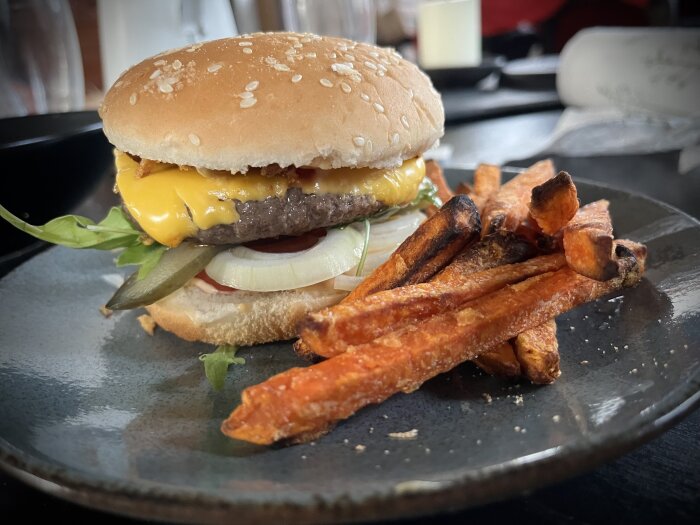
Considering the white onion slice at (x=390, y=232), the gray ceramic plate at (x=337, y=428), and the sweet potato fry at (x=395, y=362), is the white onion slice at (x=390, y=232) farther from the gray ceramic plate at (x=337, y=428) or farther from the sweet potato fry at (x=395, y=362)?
the sweet potato fry at (x=395, y=362)

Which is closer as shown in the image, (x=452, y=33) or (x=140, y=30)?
(x=140, y=30)

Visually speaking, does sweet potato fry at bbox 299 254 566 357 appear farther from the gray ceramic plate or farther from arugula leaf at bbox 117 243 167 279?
arugula leaf at bbox 117 243 167 279

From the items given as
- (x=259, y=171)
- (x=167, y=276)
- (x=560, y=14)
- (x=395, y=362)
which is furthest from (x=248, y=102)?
(x=560, y=14)

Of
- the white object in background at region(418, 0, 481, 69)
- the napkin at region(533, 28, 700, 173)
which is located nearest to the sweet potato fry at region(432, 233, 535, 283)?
the napkin at region(533, 28, 700, 173)

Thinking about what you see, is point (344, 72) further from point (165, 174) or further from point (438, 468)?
point (438, 468)

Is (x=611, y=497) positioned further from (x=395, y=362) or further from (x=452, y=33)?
(x=452, y=33)

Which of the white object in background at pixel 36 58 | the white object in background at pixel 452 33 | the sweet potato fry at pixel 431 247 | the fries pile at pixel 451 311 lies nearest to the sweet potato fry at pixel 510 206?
the fries pile at pixel 451 311

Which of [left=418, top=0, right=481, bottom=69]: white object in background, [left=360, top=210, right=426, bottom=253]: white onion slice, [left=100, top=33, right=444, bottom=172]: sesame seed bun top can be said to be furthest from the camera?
[left=418, top=0, right=481, bottom=69]: white object in background
